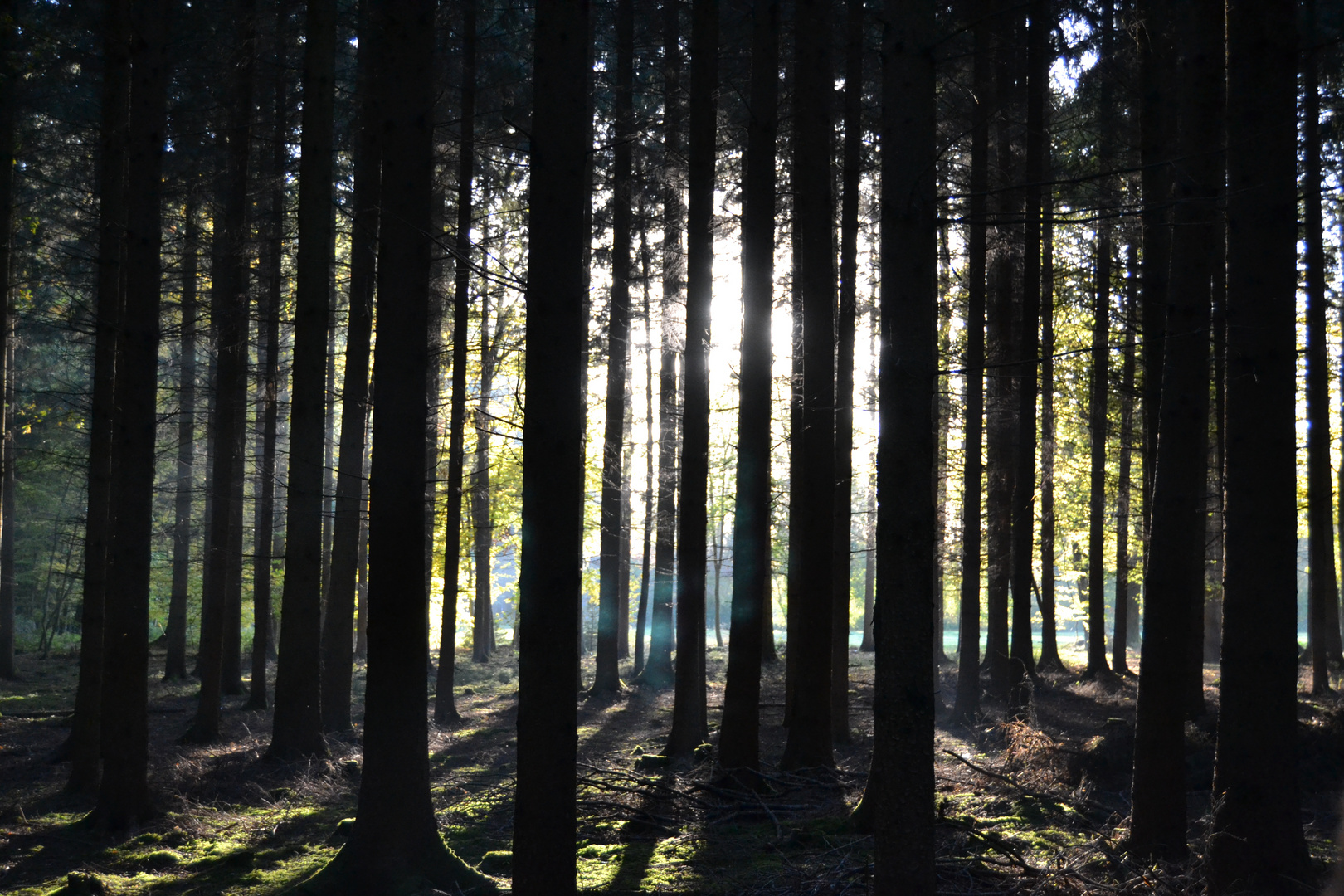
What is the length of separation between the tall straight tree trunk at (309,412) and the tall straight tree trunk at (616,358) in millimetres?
4385

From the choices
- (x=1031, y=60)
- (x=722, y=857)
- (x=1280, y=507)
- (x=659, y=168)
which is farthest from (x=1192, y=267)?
(x=659, y=168)

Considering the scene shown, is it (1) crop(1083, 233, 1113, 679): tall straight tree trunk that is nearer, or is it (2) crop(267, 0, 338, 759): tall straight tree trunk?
(2) crop(267, 0, 338, 759): tall straight tree trunk

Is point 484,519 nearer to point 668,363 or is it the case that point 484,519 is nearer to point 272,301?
point 668,363

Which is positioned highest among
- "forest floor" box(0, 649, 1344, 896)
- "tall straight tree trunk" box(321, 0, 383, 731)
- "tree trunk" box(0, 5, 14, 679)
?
"tree trunk" box(0, 5, 14, 679)

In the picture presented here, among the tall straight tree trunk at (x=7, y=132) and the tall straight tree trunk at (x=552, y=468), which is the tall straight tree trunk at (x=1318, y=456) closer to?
the tall straight tree trunk at (x=552, y=468)

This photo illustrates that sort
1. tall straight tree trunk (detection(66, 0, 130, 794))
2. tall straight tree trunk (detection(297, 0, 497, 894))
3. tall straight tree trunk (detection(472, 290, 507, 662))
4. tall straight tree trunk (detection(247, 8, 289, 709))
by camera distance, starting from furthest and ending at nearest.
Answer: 1. tall straight tree trunk (detection(472, 290, 507, 662))
2. tall straight tree trunk (detection(247, 8, 289, 709))
3. tall straight tree trunk (detection(66, 0, 130, 794))
4. tall straight tree trunk (detection(297, 0, 497, 894))

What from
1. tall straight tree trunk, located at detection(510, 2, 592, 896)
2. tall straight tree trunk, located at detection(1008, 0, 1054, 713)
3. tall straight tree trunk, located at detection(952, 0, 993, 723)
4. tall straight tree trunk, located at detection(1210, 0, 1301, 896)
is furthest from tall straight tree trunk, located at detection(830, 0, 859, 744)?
tall straight tree trunk, located at detection(510, 2, 592, 896)

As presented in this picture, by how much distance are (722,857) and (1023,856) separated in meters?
2.45

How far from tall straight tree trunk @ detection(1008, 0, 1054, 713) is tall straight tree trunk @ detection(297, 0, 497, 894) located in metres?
9.56

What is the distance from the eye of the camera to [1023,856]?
7.27 metres

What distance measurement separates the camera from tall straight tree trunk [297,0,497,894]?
6855 mm

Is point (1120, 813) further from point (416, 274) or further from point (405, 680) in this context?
point (416, 274)

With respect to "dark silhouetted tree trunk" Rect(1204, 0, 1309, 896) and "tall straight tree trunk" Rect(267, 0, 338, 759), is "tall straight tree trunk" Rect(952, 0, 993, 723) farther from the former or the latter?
"tall straight tree trunk" Rect(267, 0, 338, 759)

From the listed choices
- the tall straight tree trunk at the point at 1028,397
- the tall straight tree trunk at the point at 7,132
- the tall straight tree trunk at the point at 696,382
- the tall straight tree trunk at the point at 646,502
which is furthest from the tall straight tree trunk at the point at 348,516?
the tall straight tree trunk at the point at 1028,397
